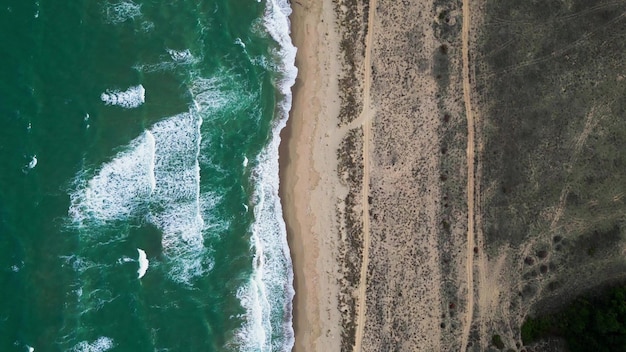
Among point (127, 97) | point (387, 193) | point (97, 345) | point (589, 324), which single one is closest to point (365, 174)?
point (387, 193)

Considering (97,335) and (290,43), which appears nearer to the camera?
(97,335)

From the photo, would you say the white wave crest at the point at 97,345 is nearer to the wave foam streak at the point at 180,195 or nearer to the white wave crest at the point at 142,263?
the white wave crest at the point at 142,263

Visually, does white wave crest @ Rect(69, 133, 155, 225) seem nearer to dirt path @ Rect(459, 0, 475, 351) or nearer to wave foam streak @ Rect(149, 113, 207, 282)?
wave foam streak @ Rect(149, 113, 207, 282)

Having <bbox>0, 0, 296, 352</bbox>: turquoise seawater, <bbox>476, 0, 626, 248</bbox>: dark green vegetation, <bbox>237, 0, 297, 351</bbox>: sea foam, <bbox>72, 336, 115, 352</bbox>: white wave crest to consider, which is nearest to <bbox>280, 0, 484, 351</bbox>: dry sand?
<bbox>237, 0, 297, 351</bbox>: sea foam

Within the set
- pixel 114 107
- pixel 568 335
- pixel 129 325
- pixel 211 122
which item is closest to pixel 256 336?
pixel 129 325

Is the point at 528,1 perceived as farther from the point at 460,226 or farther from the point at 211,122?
the point at 211,122

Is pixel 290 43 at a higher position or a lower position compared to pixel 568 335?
higher

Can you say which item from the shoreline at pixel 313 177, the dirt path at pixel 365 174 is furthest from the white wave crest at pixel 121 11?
the dirt path at pixel 365 174
